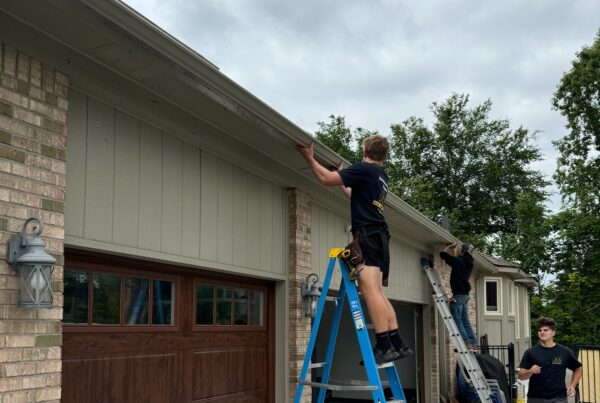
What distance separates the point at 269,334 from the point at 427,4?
58.5ft

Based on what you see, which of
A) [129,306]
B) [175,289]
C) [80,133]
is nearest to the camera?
[80,133]

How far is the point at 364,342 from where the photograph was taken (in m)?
4.53

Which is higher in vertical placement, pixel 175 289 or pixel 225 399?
pixel 175 289

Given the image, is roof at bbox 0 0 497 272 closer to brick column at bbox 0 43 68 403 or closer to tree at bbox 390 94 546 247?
brick column at bbox 0 43 68 403

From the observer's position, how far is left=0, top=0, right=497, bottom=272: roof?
3426 mm

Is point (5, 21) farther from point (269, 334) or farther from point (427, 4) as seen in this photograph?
point (427, 4)

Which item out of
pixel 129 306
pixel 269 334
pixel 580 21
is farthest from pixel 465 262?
pixel 580 21

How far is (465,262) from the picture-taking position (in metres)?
11.4

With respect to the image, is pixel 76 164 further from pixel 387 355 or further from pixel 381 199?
pixel 387 355

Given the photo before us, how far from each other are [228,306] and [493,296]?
1497 cm

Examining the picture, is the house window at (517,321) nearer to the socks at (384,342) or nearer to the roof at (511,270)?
the roof at (511,270)

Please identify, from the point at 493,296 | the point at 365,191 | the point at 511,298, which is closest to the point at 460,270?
the point at 365,191

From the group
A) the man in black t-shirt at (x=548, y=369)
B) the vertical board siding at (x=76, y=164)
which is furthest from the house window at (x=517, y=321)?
the vertical board siding at (x=76, y=164)

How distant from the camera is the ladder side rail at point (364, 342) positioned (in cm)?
442
